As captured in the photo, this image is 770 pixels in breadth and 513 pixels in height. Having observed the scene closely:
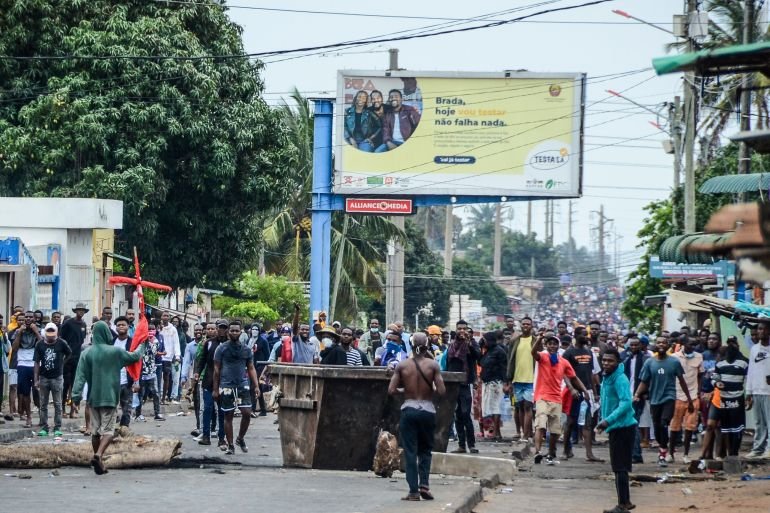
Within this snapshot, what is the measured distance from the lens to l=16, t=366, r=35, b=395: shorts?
2280 cm

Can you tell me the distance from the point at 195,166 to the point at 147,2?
5.04 meters

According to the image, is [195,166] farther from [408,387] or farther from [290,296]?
[408,387]

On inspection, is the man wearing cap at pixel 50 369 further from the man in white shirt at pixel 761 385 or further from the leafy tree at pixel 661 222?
the leafy tree at pixel 661 222

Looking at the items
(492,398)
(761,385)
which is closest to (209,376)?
(492,398)

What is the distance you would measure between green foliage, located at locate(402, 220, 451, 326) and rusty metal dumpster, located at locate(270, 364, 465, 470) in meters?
54.4

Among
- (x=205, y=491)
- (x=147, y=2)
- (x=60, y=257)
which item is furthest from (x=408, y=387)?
(x=147, y=2)

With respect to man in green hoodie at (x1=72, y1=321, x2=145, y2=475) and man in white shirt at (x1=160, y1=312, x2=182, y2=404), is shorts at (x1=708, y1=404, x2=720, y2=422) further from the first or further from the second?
man in white shirt at (x1=160, y1=312, x2=182, y2=404)

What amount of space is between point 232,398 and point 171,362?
35.2 ft

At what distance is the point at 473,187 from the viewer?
42.7 m

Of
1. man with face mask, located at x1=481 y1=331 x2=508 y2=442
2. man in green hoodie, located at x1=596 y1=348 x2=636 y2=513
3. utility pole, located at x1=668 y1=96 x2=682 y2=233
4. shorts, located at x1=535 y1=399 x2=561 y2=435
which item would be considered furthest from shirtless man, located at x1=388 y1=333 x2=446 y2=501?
utility pole, located at x1=668 y1=96 x2=682 y2=233

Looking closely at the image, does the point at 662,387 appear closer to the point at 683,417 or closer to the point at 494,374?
the point at 683,417

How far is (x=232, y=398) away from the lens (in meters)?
18.8

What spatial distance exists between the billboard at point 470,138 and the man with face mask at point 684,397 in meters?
21.4

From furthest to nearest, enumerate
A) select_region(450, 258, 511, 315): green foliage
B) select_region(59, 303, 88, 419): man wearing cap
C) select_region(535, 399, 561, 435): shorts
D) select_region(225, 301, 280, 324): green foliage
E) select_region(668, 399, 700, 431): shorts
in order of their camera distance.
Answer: select_region(450, 258, 511, 315): green foliage → select_region(225, 301, 280, 324): green foliage → select_region(59, 303, 88, 419): man wearing cap → select_region(668, 399, 700, 431): shorts → select_region(535, 399, 561, 435): shorts
